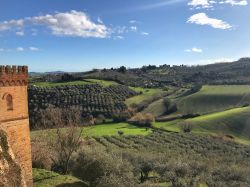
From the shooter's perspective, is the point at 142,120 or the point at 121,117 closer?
the point at 142,120

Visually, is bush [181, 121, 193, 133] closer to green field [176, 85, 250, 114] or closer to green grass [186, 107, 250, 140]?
green grass [186, 107, 250, 140]

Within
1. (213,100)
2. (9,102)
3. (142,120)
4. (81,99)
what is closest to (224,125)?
(142,120)

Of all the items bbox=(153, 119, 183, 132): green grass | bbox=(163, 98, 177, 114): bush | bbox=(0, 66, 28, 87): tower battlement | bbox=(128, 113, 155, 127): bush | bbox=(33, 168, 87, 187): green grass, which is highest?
bbox=(0, 66, 28, 87): tower battlement

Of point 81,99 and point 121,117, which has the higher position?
point 81,99

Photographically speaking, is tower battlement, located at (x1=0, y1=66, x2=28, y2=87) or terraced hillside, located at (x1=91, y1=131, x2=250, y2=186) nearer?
tower battlement, located at (x1=0, y1=66, x2=28, y2=87)

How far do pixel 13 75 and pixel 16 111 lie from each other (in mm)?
2303

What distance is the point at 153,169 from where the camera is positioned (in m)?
37.5

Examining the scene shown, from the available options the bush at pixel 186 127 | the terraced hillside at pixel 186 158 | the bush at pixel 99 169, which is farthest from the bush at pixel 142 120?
the bush at pixel 99 169

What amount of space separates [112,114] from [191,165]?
48166 mm

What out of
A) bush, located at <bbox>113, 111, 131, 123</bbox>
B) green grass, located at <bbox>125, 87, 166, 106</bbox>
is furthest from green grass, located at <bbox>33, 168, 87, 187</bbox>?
green grass, located at <bbox>125, 87, 166, 106</bbox>

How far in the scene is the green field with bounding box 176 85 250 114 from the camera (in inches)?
3588

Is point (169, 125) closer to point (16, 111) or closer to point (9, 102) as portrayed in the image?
point (16, 111)

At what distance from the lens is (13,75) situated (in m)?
22.5

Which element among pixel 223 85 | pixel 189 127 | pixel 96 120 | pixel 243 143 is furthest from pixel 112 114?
pixel 223 85
